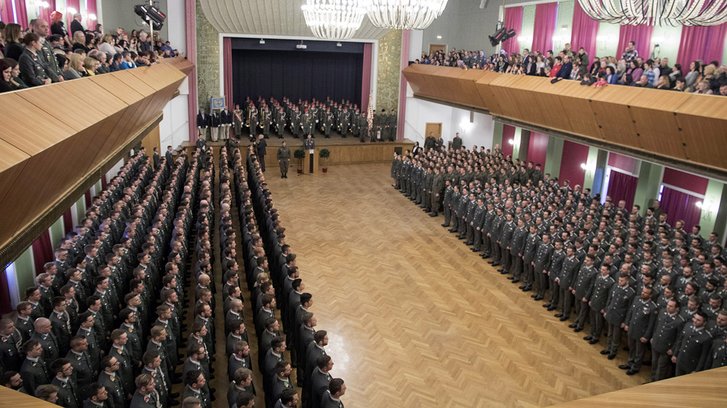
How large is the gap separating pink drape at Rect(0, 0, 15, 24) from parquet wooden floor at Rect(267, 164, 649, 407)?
6.43m

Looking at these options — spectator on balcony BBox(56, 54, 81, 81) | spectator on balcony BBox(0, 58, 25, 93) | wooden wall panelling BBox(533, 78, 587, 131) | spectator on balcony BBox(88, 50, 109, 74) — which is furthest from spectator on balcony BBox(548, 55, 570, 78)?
spectator on balcony BBox(0, 58, 25, 93)

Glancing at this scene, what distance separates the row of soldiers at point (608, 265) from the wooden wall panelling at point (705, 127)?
1337mm

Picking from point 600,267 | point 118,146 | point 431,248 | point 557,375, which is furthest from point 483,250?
point 118,146

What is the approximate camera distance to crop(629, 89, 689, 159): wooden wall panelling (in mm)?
9195

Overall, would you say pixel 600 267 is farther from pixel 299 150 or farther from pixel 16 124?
pixel 299 150

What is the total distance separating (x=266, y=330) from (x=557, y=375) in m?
3.83

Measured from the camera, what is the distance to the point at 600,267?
27.3ft

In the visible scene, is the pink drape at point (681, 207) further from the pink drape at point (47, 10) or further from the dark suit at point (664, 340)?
the pink drape at point (47, 10)

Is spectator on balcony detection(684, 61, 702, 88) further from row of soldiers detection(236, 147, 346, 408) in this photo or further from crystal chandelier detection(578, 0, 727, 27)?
row of soldiers detection(236, 147, 346, 408)

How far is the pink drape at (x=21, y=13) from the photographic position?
955cm

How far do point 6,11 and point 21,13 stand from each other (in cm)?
61

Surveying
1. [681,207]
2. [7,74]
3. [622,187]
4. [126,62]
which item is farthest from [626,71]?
[7,74]

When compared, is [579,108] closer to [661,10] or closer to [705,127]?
[705,127]

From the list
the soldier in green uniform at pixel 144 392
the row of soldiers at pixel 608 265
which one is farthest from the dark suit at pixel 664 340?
the soldier in green uniform at pixel 144 392
